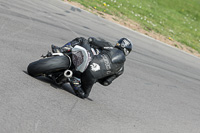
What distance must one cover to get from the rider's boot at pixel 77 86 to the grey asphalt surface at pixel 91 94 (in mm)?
114

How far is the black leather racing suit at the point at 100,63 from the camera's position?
6168 millimetres

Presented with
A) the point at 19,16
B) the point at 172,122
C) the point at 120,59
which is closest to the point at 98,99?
the point at 120,59

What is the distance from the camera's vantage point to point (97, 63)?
6.15 metres

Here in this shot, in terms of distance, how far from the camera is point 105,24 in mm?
15297

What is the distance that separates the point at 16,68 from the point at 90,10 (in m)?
10.8

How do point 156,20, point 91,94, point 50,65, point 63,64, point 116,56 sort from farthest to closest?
→ point 156,20 → point 91,94 → point 116,56 → point 63,64 → point 50,65

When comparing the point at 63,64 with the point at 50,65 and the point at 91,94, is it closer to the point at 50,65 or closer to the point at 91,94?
the point at 50,65

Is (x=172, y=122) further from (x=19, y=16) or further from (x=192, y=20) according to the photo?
(x=192, y=20)

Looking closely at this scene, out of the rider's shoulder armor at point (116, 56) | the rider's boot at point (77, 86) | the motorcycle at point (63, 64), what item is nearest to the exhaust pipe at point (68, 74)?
the motorcycle at point (63, 64)

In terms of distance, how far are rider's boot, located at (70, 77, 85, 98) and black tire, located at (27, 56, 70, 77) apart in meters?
0.32

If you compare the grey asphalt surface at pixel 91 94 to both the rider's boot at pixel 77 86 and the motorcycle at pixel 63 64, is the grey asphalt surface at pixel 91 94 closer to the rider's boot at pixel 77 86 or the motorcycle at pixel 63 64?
the rider's boot at pixel 77 86

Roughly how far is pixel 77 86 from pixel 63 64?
0.54 meters

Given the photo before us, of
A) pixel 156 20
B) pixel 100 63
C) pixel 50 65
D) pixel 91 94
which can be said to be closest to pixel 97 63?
pixel 100 63

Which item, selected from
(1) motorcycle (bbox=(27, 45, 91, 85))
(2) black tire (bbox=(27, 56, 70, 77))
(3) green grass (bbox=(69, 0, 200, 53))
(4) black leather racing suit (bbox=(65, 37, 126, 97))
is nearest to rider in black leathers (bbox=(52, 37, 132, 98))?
(4) black leather racing suit (bbox=(65, 37, 126, 97))
